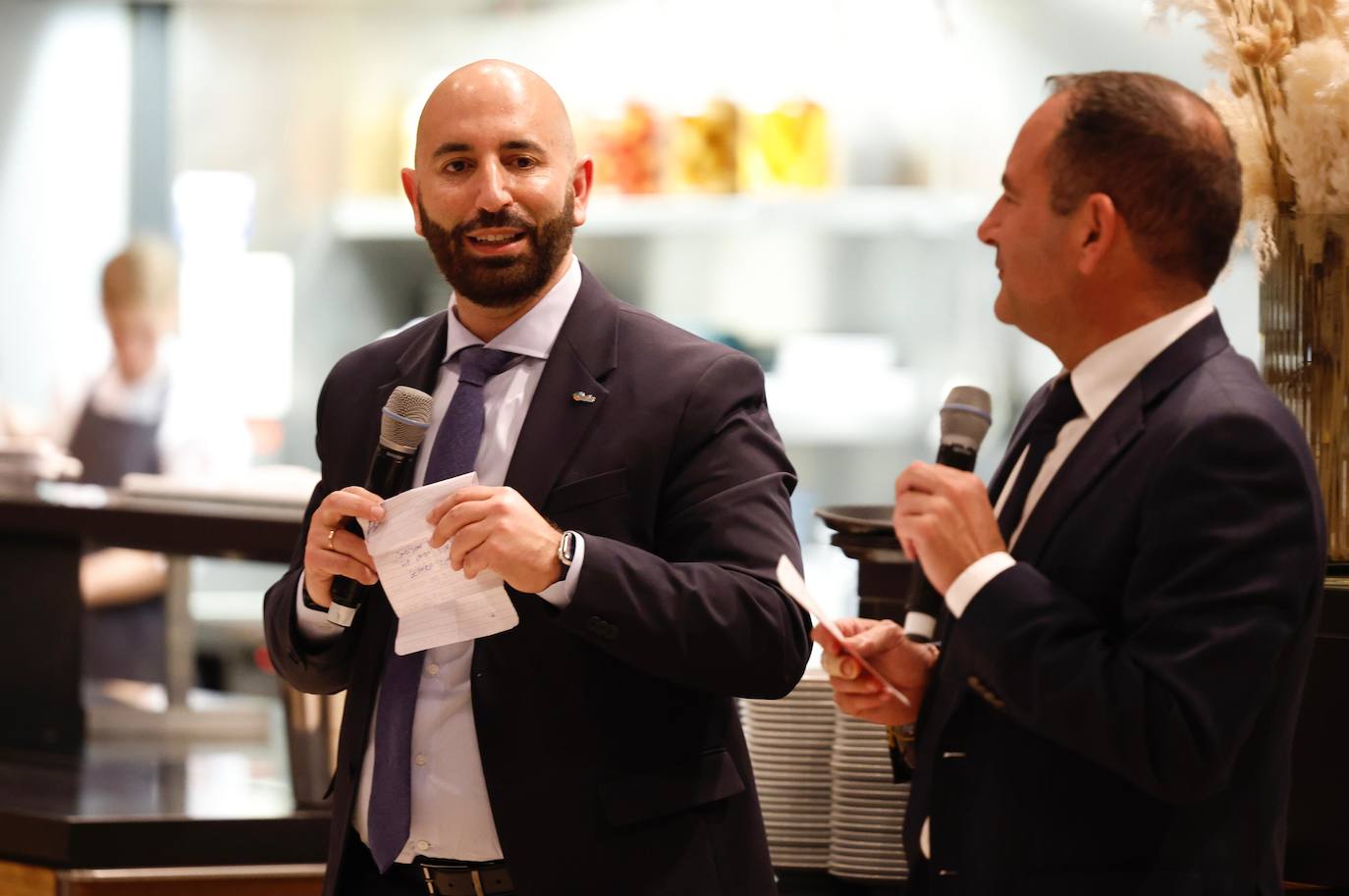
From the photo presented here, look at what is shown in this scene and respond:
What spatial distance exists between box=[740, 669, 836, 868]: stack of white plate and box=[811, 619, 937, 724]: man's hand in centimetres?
68

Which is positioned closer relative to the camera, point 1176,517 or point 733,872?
point 1176,517

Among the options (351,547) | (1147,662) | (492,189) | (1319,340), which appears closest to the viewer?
(1147,662)

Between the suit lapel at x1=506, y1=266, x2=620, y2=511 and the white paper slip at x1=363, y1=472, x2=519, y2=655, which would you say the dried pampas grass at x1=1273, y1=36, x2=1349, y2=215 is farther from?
the white paper slip at x1=363, y1=472, x2=519, y2=655

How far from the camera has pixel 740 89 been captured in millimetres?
4645

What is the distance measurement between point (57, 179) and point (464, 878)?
406cm

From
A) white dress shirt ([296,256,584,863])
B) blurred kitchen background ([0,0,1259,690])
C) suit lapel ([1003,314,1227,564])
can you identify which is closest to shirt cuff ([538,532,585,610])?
white dress shirt ([296,256,584,863])

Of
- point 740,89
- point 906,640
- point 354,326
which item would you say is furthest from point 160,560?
point 906,640

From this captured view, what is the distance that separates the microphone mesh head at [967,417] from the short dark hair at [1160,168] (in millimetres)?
216

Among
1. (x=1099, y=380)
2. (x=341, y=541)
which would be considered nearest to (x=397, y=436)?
(x=341, y=541)

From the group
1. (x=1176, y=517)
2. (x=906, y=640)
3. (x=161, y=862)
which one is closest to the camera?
(x=1176, y=517)

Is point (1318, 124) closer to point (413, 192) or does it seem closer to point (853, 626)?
point (853, 626)

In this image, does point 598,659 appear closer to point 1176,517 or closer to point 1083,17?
point 1176,517

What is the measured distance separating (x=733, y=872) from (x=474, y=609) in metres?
0.40

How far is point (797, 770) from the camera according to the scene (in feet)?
7.38
